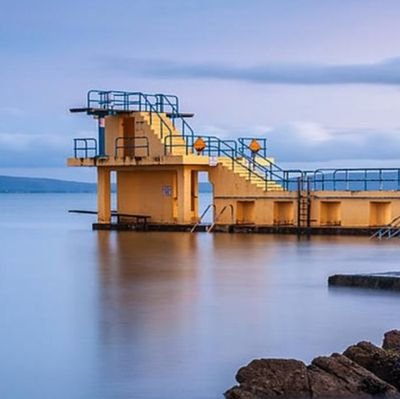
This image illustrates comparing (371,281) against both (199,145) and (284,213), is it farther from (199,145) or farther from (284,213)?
(199,145)

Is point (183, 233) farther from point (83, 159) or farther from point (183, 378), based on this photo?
point (183, 378)

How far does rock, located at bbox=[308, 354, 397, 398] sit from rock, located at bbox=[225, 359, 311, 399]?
119 mm

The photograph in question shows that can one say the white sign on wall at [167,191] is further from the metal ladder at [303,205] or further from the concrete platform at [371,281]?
the concrete platform at [371,281]

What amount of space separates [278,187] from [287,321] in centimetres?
2504

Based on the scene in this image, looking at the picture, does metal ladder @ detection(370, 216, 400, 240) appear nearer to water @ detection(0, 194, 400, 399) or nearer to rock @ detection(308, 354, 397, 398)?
water @ detection(0, 194, 400, 399)

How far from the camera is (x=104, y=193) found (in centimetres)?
4547

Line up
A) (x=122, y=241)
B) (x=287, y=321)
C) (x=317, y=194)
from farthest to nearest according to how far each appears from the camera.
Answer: (x=317, y=194), (x=122, y=241), (x=287, y=321)

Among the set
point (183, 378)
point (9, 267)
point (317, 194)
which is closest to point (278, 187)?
point (317, 194)

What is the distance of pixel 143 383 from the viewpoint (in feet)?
44.2

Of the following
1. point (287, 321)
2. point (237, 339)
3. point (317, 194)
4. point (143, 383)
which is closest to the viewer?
point (143, 383)

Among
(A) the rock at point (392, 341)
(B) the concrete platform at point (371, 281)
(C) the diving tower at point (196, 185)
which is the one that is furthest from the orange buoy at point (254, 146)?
(A) the rock at point (392, 341)

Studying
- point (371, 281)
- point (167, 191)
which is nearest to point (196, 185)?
point (167, 191)

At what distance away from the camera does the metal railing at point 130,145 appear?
43625 mm

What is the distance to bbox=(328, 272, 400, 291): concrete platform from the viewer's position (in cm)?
2106
